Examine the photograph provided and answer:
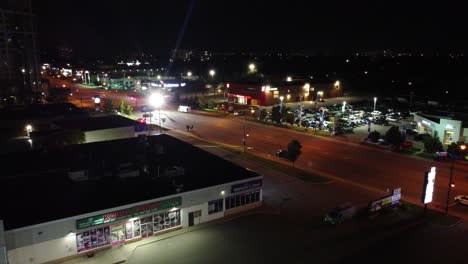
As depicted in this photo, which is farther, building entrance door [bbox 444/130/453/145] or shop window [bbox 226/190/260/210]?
building entrance door [bbox 444/130/453/145]

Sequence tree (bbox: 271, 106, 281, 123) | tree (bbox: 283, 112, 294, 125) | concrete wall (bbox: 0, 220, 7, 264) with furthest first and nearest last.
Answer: tree (bbox: 271, 106, 281, 123) → tree (bbox: 283, 112, 294, 125) → concrete wall (bbox: 0, 220, 7, 264)

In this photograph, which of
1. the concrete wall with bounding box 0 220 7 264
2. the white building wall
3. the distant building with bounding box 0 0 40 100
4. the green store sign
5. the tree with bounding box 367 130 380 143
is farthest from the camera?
the distant building with bounding box 0 0 40 100

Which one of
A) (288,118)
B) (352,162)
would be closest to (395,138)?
(352,162)

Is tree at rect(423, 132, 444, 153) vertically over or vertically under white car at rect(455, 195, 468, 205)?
over

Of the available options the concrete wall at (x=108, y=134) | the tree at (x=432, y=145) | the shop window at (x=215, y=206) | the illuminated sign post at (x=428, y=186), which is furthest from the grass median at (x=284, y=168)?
the tree at (x=432, y=145)

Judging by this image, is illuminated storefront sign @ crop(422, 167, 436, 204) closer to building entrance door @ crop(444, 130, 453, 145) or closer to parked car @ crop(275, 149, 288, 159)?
parked car @ crop(275, 149, 288, 159)

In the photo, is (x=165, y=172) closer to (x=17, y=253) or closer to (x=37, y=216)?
(x=37, y=216)

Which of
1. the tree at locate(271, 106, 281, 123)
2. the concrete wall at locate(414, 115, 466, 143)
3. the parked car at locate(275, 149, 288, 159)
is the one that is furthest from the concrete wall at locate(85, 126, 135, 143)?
the concrete wall at locate(414, 115, 466, 143)
